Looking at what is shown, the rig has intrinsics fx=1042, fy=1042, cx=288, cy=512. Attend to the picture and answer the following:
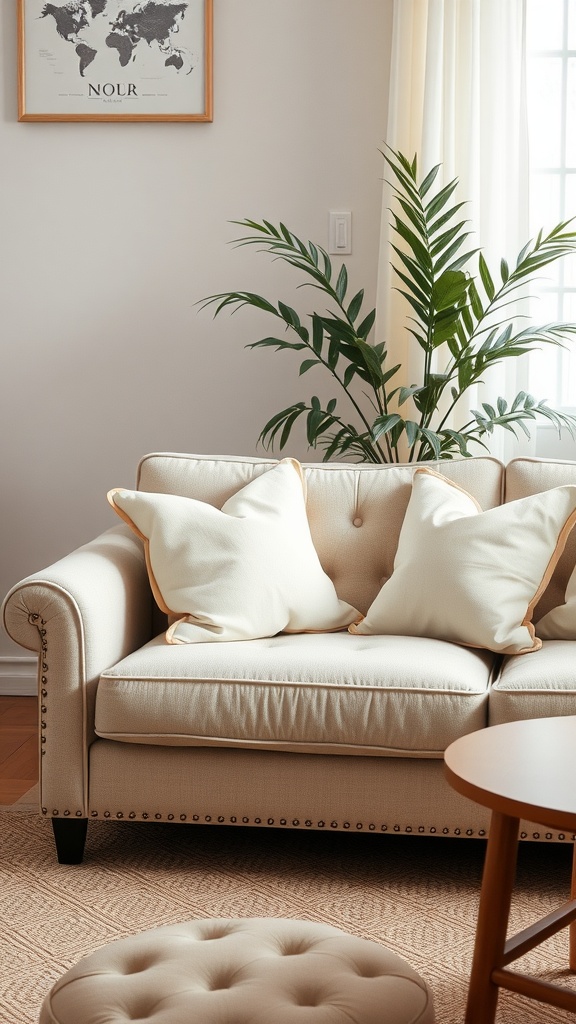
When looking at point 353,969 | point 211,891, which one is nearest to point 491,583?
point 211,891

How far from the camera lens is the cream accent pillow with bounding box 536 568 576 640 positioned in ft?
7.64

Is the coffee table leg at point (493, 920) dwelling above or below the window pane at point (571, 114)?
below

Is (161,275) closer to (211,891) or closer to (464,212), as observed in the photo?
(464,212)

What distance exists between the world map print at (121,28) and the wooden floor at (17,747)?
80.6 inches

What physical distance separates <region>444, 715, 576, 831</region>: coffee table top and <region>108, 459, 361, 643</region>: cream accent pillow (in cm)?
80

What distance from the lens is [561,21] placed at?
3.22 metres

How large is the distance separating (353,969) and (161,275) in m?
2.58

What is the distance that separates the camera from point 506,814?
1338 millimetres

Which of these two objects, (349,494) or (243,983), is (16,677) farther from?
(243,983)

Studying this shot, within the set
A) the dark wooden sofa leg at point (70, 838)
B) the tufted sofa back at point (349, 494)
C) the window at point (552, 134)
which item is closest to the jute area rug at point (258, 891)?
the dark wooden sofa leg at point (70, 838)

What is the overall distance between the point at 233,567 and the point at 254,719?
42cm

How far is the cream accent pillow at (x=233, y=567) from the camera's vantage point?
2307 millimetres

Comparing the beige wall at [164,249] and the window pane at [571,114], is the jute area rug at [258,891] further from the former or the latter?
the window pane at [571,114]

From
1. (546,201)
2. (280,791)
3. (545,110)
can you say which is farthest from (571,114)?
(280,791)
